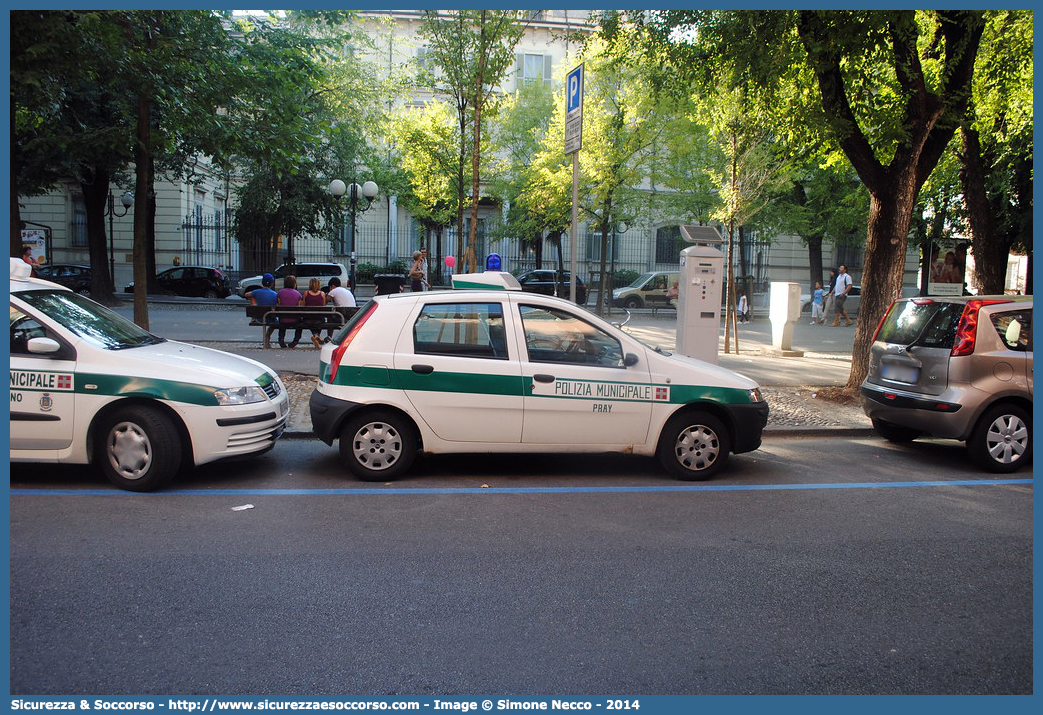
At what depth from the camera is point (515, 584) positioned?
4.69 meters

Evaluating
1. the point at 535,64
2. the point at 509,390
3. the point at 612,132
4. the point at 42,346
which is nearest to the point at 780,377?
the point at 509,390

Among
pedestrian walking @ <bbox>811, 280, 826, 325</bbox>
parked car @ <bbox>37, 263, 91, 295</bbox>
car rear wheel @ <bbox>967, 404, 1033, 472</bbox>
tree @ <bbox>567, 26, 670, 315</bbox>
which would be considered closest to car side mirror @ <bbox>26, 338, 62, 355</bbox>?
car rear wheel @ <bbox>967, 404, 1033, 472</bbox>

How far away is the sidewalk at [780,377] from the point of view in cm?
959

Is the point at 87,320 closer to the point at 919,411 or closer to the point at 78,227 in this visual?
the point at 919,411

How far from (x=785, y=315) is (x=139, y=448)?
13.2 metres

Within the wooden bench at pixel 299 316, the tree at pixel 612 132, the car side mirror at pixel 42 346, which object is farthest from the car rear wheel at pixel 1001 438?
the tree at pixel 612 132

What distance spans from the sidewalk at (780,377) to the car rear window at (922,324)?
1530 millimetres

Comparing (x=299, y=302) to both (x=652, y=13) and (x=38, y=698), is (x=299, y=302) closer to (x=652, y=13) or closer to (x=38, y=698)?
(x=652, y=13)

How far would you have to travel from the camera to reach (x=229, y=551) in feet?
16.9

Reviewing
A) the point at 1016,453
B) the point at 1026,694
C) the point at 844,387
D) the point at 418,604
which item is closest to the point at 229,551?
the point at 418,604

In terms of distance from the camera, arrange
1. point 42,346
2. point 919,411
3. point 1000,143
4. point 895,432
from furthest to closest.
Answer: point 1000,143
point 895,432
point 919,411
point 42,346

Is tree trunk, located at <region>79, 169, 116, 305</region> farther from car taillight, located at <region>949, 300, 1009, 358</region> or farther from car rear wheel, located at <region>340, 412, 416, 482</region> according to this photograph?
car taillight, located at <region>949, 300, 1009, 358</region>

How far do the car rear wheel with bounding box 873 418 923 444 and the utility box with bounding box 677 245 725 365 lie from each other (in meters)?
2.58

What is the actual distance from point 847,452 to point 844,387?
3.39m
